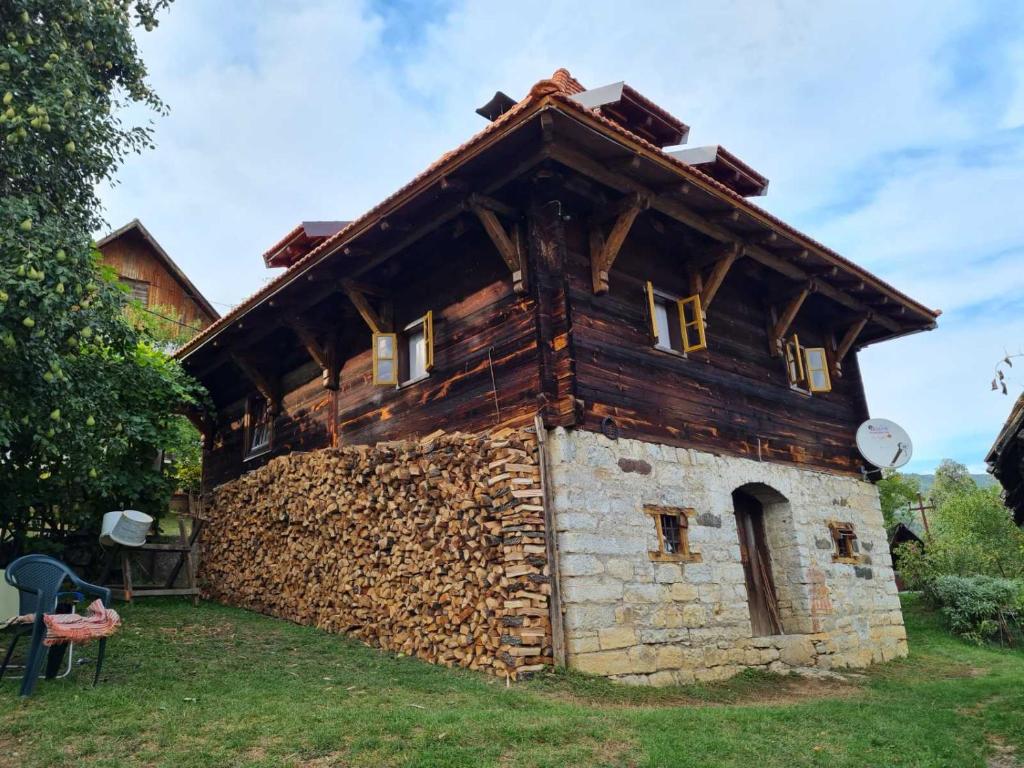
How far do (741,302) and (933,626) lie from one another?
309 inches

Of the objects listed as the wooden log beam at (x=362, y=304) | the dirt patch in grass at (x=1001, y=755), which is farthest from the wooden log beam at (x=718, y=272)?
the dirt patch in grass at (x=1001, y=755)

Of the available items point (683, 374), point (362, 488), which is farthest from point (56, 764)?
point (683, 374)

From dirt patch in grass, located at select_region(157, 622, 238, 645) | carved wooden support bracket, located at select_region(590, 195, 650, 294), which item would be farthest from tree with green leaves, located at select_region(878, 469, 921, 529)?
dirt patch in grass, located at select_region(157, 622, 238, 645)

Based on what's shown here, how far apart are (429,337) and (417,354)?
2.14 ft

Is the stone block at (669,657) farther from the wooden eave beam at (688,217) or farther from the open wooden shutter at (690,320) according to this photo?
the wooden eave beam at (688,217)

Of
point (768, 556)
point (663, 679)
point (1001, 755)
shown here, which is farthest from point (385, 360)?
point (1001, 755)

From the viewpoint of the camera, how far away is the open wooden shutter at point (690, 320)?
32.3 feet

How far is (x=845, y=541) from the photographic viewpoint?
1138 centimetres

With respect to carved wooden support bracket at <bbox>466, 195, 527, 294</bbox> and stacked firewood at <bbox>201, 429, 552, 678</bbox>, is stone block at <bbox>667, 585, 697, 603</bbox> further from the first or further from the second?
carved wooden support bracket at <bbox>466, 195, 527, 294</bbox>

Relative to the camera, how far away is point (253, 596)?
1140 cm

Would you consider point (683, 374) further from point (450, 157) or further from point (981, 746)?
point (981, 746)

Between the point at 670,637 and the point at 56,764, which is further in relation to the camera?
the point at 670,637

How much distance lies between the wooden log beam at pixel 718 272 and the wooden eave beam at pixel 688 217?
0.14 meters

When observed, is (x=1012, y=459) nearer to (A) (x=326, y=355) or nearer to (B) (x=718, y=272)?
(B) (x=718, y=272)
